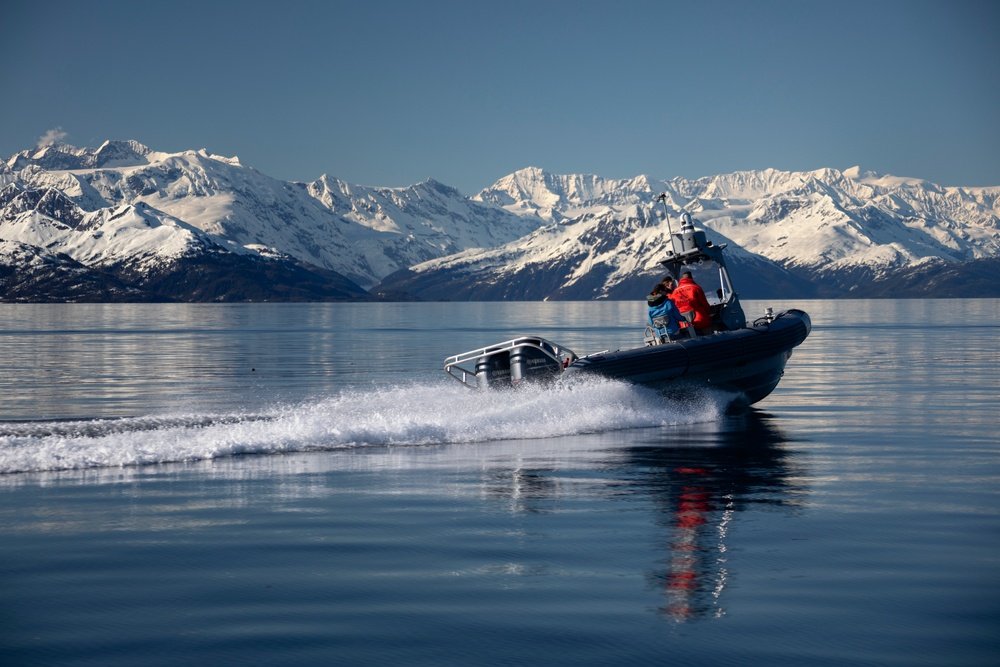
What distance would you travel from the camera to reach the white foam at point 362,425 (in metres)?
16.7

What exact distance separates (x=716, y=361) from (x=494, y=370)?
4869mm

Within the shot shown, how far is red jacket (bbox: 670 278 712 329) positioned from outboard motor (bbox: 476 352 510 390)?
180 inches

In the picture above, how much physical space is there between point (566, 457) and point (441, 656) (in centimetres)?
973

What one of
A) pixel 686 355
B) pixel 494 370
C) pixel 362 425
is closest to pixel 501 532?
pixel 362 425

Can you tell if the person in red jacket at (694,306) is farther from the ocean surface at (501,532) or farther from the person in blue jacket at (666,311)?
the ocean surface at (501,532)

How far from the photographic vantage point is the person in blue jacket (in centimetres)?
2286

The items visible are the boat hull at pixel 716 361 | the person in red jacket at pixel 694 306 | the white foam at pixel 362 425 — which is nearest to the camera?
the white foam at pixel 362 425

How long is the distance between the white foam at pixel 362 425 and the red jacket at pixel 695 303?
1730 millimetres

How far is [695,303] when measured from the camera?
23.9 m

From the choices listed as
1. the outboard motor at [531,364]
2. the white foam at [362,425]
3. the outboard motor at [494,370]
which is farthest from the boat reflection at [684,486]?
the outboard motor at [494,370]

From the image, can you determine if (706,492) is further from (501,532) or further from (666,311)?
(666,311)

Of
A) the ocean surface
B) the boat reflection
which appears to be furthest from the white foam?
the boat reflection

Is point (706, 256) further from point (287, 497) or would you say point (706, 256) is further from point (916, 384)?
point (287, 497)

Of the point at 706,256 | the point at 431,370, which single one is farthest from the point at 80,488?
the point at 431,370
